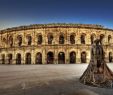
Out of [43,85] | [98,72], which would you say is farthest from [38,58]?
[98,72]

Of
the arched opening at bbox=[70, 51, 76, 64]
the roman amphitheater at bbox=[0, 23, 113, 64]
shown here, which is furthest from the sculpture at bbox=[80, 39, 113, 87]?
the arched opening at bbox=[70, 51, 76, 64]

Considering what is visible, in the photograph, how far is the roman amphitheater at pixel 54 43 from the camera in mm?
24359

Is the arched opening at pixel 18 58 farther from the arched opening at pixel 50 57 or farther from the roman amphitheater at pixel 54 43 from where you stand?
the arched opening at pixel 50 57

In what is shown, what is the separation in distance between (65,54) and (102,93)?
64.0ft

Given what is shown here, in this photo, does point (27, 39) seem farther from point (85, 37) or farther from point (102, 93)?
point (102, 93)

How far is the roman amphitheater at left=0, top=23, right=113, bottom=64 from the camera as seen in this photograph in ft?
79.9

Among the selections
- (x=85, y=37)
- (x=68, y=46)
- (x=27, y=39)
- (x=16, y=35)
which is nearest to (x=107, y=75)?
(x=68, y=46)

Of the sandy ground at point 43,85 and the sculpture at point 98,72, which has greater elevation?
the sculpture at point 98,72

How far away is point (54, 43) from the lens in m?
24.3

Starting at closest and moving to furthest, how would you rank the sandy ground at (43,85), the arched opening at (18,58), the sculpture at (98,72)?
the sandy ground at (43,85) → the sculpture at (98,72) → the arched opening at (18,58)

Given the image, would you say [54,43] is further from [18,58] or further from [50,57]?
[18,58]

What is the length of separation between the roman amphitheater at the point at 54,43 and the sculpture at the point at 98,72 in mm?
17201

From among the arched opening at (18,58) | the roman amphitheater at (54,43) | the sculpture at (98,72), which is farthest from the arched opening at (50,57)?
the sculpture at (98,72)

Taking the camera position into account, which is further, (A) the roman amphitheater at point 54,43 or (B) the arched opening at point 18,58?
(B) the arched opening at point 18,58
